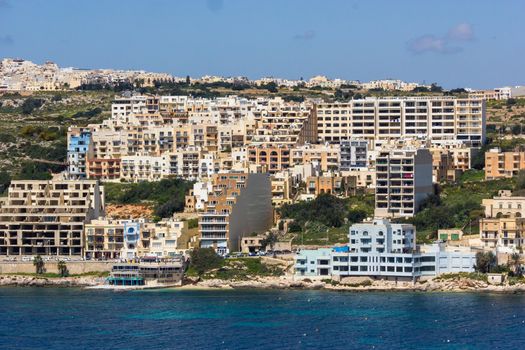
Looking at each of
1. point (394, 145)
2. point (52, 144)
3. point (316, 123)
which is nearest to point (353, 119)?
point (316, 123)

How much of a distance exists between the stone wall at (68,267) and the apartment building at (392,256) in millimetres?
9815

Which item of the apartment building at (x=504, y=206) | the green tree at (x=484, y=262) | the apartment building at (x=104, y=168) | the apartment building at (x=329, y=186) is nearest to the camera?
the green tree at (x=484, y=262)

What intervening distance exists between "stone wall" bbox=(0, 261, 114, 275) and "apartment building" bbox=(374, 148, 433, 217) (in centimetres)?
1189

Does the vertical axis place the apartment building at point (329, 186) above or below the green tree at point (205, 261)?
above

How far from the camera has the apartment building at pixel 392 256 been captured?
59.4m

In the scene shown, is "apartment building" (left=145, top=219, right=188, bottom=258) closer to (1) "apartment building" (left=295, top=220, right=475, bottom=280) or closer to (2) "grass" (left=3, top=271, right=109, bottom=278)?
(2) "grass" (left=3, top=271, right=109, bottom=278)

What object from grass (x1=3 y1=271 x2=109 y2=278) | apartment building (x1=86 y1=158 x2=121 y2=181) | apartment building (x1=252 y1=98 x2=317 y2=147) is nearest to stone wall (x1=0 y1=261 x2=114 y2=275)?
grass (x1=3 y1=271 x2=109 y2=278)

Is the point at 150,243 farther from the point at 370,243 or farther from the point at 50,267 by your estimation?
the point at 370,243

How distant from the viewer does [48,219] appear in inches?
2598

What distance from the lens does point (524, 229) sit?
6109 cm

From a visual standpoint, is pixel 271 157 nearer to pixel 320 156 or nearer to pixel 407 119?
pixel 320 156

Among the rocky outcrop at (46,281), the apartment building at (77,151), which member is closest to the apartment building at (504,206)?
the rocky outcrop at (46,281)

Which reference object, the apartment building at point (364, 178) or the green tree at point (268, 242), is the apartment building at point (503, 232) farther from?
the apartment building at point (364, 178)

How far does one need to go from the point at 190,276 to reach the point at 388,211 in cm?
1038
